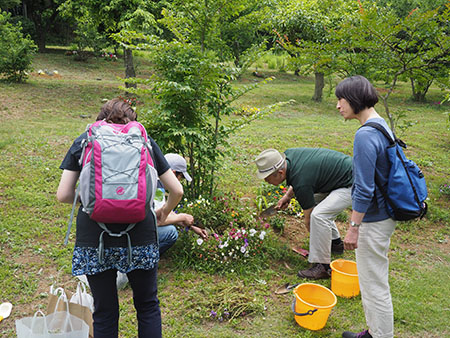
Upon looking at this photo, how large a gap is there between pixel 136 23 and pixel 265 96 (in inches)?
216

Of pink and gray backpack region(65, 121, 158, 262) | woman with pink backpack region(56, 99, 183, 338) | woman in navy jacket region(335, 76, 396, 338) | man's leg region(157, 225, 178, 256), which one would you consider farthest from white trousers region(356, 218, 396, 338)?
man's leg region(157, 225, 178, 256)

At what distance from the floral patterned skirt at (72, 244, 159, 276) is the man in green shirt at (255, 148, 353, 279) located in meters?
1.64

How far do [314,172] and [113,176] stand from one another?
2.14 m

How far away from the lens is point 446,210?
5387 mm

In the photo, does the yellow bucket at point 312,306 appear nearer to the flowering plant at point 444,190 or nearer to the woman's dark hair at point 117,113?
the woman's dark hair at point 117,113

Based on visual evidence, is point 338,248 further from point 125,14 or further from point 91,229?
point 125,14

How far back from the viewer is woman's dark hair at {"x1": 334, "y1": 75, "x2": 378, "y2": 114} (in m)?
2.41

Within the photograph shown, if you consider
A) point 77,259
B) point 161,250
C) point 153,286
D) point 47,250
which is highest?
point 77,259

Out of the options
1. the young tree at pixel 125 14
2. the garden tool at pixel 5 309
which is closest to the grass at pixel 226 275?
the garden tool at pixel 5 309

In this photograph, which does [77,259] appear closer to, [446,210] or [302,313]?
[302,313]

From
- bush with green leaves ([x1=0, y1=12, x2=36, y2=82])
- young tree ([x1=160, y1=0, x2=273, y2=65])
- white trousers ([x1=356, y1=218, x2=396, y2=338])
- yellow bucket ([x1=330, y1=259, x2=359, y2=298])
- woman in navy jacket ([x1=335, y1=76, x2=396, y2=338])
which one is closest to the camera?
woman in navy jacket ([x1=335, y1=76, x2=396, y2=338])

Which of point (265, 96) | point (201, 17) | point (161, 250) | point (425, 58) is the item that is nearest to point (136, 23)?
point (265, 96)

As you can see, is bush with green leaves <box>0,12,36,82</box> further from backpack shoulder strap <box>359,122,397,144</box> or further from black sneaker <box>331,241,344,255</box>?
backpack shoulder strap <box>359,122,397,144</box>

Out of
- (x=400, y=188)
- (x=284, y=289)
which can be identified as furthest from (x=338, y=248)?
(x=400, y=188)
